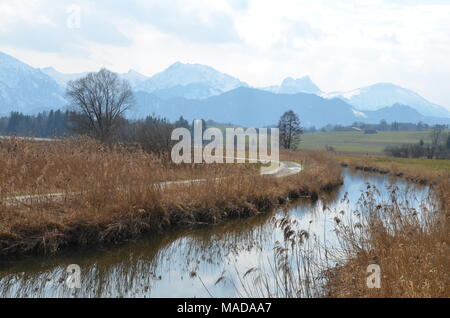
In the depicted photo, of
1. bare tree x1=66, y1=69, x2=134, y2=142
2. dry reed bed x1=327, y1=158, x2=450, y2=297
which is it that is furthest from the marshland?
bare tree x1=66, y1=69, x2=134, y2=142

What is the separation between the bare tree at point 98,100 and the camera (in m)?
48.2

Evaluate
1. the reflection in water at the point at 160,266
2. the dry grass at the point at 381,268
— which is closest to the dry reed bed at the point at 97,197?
the reflection in water at the point at 160,266

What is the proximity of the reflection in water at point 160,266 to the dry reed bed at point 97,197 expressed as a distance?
1.54ft

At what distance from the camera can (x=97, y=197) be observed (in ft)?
32.4

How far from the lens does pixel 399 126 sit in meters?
196

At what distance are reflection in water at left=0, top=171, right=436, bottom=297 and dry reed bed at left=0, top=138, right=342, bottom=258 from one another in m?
0.47

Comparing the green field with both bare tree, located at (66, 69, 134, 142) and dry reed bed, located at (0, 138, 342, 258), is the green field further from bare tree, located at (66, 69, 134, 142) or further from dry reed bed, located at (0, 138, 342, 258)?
dry reed bed, located at (0, 138, 342, 258)

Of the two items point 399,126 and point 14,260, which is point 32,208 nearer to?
point 14,260

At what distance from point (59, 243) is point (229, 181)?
657 cm

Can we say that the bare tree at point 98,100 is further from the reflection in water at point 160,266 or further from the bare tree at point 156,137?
the reflection in water at point 160,266

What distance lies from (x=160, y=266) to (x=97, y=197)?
280cm
